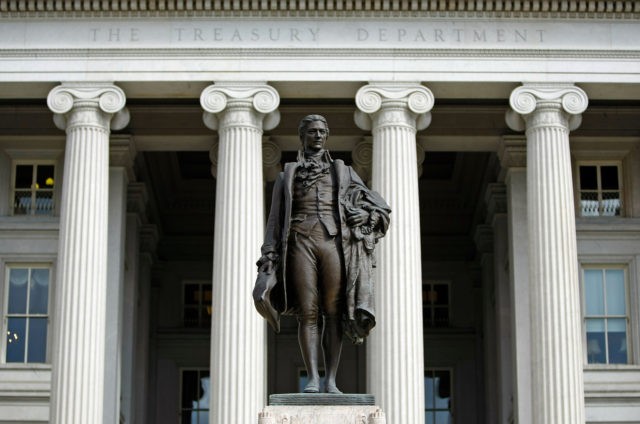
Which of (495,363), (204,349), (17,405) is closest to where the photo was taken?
(17,405)

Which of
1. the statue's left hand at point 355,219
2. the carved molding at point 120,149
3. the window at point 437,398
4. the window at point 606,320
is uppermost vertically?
the carved molding at point 120,149

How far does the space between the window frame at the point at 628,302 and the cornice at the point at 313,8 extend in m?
6.89

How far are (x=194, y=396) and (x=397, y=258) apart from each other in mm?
14884

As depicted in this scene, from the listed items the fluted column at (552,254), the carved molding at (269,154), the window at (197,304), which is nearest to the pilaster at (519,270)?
the fluted column at (552,254)

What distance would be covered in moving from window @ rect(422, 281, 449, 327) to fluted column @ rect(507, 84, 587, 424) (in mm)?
13767

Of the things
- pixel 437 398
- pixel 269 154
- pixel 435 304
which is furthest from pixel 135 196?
pixel 437 398

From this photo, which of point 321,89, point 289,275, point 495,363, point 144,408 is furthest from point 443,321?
point 289,275

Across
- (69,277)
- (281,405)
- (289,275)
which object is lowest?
(281,405)

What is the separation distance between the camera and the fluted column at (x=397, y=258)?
37094 mm

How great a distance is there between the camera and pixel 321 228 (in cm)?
1770

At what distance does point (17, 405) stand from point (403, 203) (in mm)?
11060

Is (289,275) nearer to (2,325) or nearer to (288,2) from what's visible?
(288,2)

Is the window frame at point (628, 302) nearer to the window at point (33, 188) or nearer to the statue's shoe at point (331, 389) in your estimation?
the window at point (33, 188)

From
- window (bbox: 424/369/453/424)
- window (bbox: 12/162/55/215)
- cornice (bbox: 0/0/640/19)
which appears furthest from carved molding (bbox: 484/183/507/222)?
window (bbox: 12/162/55/215)
